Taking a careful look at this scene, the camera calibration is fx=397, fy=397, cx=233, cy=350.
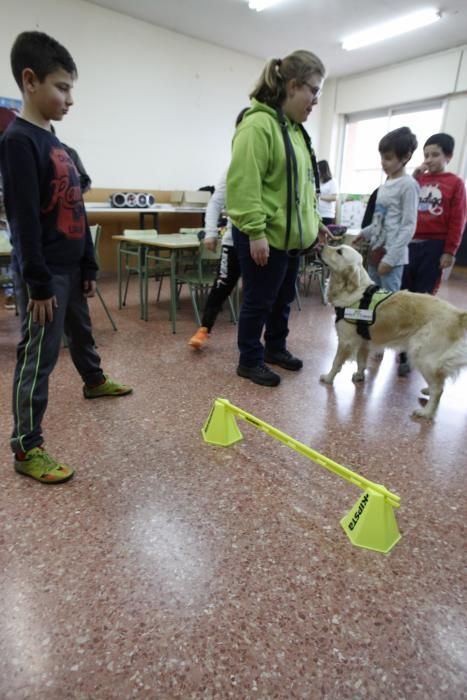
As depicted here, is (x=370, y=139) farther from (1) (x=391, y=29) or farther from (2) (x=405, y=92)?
(1) (x=391, y=29)

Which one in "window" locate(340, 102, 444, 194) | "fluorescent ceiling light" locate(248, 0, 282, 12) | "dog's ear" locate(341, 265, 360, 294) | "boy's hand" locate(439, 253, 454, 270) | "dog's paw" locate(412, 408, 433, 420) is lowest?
"dog's paw" locate(412, 408, 433, 420)

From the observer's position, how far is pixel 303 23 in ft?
18.4

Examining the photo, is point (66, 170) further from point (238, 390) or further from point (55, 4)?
point (55, 4)

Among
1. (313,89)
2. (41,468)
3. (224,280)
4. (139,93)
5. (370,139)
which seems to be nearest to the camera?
(41,468)

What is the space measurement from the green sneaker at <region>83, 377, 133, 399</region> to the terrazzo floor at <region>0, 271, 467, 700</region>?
0.06 metres

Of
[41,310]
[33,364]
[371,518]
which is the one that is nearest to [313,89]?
[41,310]

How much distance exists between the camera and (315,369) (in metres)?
2.59

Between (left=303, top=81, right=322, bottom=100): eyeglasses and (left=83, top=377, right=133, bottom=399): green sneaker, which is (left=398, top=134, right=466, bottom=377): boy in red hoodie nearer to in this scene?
(left=303, top=81, right=322, bottom=100): eyeglasses

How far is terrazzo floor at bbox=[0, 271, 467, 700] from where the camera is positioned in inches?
34.0

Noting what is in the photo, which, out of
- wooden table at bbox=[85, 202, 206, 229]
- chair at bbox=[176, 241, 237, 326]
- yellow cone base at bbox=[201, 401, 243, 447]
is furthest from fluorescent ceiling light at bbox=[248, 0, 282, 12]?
yellow cone base at bbox=[201, 401, 243, 447]

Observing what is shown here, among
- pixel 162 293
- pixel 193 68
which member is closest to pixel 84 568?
pixel 162 293

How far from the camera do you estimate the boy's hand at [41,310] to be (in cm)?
125

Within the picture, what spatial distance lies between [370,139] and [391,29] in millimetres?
2508

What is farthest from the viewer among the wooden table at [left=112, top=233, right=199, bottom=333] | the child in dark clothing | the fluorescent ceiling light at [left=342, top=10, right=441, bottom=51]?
the fluorescent ceiling light at [left=342, top=10, right=441, bottom=51]
